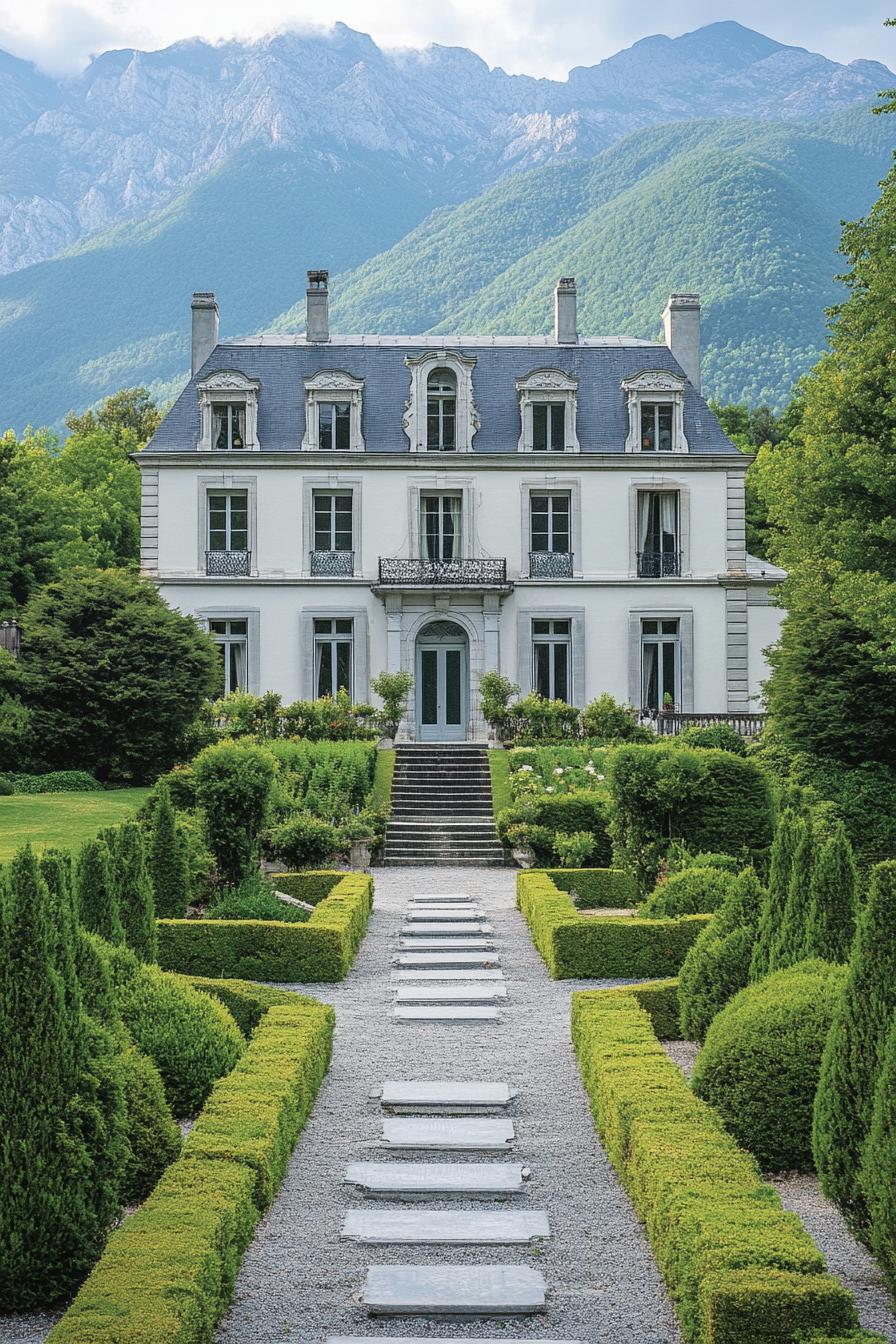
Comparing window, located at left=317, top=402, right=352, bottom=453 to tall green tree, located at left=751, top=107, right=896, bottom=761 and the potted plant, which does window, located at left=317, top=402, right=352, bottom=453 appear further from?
tall green tree, located at left=751, top=107, right=896, bottom=761

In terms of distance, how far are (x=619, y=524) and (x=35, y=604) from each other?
46.8 feet

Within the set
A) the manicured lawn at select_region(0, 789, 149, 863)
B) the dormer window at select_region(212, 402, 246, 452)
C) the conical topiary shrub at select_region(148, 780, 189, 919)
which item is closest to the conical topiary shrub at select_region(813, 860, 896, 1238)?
the conical topiary shrub at select_region(148, 780, 189, 919)

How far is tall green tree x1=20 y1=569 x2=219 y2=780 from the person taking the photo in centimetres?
2620

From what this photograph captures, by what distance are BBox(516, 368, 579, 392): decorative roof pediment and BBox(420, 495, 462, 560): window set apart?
3206 mm

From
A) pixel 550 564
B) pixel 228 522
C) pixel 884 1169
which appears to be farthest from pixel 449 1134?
pixel 228 522

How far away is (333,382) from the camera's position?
34.5 m

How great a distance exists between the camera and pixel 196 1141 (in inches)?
282

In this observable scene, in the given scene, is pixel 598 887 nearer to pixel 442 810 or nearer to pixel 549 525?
pixel 442 810

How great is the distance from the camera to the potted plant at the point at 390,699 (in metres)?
31.5

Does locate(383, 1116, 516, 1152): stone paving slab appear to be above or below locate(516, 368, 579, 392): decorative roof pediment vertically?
below

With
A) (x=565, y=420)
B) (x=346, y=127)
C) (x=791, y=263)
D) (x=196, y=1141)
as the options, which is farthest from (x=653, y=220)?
(x=346, y=127)

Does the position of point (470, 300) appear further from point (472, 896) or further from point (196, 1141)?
point (196, 1141)

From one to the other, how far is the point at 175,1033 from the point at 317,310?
30.2 meters

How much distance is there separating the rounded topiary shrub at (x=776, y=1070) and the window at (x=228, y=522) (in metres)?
27.4
